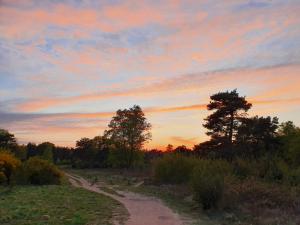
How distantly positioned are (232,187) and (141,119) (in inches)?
2300

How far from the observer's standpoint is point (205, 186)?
2109 centimetres

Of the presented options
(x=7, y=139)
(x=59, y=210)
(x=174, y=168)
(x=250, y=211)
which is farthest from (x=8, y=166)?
(x=7, y=139)

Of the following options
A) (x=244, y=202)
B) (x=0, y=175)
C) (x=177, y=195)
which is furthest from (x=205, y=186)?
(x=0, y=175)

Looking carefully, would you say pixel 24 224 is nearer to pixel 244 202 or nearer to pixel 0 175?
pixel 244 202

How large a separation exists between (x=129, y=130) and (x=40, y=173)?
1672 inches

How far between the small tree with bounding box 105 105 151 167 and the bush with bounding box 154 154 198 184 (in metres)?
41.2

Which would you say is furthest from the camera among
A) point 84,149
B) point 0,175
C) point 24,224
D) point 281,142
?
point 84,149

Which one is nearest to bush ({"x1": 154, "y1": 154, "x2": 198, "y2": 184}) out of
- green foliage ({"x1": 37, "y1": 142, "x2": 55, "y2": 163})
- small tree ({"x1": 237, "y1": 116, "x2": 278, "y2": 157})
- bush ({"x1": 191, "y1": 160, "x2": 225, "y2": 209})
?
green foliage ({"x1": 37, "y1": 142, "x2": 55, "y2": 163})

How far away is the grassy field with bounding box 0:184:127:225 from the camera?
17722 mm

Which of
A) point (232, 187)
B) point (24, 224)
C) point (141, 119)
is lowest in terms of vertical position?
point (24, 224)

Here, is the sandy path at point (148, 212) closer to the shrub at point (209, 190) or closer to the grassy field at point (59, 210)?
the grassy field at point (59, 210)

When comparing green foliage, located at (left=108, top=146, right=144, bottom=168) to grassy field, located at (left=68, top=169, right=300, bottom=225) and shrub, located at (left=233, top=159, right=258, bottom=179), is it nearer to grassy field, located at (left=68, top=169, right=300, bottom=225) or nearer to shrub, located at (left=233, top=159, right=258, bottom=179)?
shrub, located at (left=233, top=159, right=258, bottom=179)

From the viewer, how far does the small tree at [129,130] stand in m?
80.9

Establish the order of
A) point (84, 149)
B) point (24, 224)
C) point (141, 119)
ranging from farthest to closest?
1. point (84, 149)
2. point (141, 119)
3. point (24, 224)
